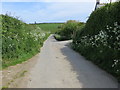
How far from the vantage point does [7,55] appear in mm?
12367

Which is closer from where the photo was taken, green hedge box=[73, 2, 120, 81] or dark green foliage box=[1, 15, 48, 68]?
green hedge box=[73, 2, 120, 81]

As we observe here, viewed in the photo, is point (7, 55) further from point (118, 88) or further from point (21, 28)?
point (118, 88)

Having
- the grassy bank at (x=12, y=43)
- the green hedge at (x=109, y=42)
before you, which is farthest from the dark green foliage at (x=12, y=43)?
the green hedge at (x=109, y=42)

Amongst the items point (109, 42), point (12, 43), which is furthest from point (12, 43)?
point (109, 42)

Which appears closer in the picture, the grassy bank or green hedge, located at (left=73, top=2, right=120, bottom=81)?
green hedge, located at (left=73, top=2, right=120, bottom=81)

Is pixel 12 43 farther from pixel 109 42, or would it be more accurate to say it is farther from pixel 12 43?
pixel 109 42

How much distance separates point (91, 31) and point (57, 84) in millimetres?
9318

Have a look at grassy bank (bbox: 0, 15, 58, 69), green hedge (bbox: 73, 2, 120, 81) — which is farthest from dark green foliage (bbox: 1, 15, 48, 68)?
green hedge (bbox: 73, 2, 120, 81)

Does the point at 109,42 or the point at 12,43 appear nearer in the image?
the point at 109,42

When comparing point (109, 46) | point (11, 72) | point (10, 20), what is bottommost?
point (11, 72)

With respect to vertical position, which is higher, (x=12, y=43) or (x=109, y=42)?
(x=109, y=42)

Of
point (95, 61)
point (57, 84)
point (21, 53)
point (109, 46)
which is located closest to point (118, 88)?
point (57, 84)

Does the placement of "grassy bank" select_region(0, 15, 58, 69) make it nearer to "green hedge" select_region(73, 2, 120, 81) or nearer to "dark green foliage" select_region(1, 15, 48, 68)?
Result: "dark green foliage" select_region(1, 15, 48, 68)

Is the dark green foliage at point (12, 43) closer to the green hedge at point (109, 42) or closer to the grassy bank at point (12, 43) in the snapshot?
the grassy bank at point (12, 43)
